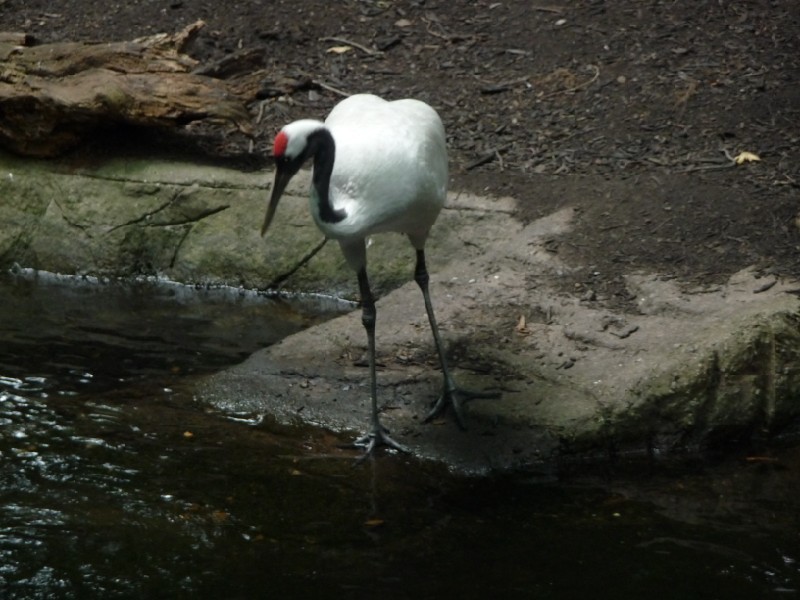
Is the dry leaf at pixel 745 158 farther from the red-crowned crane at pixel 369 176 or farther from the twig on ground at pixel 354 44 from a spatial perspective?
the twig on ground at pixel 354 44

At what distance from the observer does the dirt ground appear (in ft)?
20.0

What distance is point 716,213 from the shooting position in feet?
20.2

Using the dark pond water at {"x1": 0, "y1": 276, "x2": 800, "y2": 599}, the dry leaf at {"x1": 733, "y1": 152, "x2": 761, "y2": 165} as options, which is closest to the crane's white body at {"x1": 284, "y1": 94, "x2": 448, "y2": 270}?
the dark pond water at {"x1": 0, "y1": 276, "x2": 800, "y2": 599}

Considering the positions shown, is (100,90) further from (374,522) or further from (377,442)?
(374,522)

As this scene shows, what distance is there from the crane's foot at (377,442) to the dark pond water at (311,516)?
0.08 metres

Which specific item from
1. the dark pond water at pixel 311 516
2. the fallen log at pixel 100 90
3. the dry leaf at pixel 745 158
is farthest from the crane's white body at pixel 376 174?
the dry leaf at pixel 745 158

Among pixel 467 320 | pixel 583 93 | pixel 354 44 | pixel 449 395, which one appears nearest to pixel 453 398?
pixel 449 395

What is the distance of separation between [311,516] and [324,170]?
4.42 feet

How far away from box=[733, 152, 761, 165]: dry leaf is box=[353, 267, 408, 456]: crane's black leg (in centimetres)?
262

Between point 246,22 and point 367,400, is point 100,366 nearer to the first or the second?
point 367,400

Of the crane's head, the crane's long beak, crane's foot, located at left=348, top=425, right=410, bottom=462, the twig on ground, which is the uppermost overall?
the crane's head

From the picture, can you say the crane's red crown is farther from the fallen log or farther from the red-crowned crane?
the fallen log

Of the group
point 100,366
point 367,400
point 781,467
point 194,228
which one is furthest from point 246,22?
point 781,467

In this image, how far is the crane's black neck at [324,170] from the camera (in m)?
4.63
